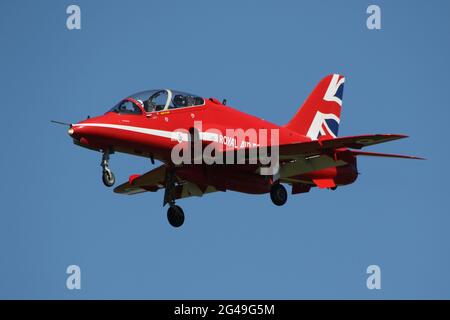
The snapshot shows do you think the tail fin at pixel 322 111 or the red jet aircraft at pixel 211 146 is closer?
the red jet aircraft at pixel 211 146

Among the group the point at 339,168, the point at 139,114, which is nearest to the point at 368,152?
the point at 339,168

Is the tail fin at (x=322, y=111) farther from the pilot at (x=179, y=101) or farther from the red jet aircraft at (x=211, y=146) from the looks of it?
the pilot at (x=179, y=101)

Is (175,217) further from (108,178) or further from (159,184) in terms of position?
(108,178)

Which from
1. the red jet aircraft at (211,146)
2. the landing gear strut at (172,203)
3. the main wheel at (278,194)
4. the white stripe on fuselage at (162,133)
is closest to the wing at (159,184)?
the red jet aircraft at (211,146)

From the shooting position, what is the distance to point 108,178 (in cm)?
3142

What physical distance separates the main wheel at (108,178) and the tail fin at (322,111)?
932cm

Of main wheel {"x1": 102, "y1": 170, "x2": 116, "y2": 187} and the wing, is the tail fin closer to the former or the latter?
the wing

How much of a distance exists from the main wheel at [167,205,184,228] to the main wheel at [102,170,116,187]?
4.46 meters

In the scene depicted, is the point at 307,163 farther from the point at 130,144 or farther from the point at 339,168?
the point at 130,144

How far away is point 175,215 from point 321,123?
7547 mm

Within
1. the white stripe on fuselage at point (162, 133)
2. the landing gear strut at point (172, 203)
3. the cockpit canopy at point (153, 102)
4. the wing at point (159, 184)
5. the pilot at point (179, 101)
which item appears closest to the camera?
the white stripe on fuselage at point (162, 133)

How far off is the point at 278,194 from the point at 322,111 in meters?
6.08

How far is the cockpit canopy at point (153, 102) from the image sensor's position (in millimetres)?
32812

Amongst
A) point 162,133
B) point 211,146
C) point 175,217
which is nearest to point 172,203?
point 175,217
